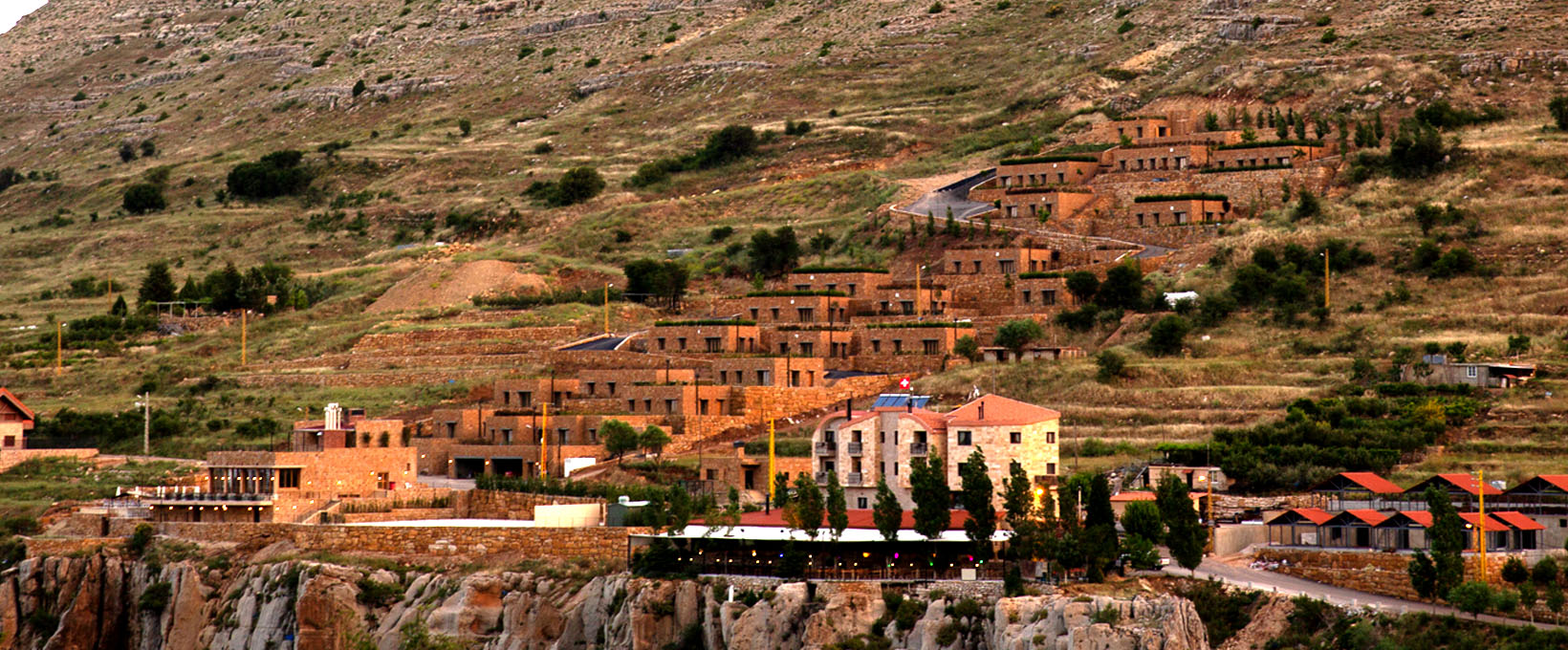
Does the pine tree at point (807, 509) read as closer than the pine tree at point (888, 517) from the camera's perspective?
No

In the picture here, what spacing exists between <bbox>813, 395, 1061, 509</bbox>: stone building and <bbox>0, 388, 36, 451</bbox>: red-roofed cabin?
1265 inches

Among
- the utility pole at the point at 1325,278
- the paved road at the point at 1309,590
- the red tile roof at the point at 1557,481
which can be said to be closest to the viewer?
the paved road at the point at 1309,590

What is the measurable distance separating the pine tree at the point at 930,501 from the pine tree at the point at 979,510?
21.7 inches

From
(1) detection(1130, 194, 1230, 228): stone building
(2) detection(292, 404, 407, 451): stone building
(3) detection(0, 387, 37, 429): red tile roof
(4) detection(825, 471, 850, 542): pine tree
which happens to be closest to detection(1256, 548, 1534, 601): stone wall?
(4) detection(825, 471, 850, 542): pine tree

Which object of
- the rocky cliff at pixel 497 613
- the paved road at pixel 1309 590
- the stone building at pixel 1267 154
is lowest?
the rocky cliff at pixel 497 613

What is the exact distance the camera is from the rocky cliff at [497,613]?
177 ft

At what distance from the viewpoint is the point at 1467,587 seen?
5275 centimetres

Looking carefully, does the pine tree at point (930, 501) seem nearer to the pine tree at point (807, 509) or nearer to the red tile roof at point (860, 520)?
the red tile roof at point (860, 520)

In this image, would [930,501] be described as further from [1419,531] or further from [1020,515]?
[1419,531]

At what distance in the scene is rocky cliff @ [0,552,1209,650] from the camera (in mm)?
54031

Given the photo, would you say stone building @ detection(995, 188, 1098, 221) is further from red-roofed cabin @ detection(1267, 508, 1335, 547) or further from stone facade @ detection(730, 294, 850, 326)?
red-roofed cabin @ detection(1267, 508, 1335, 547)

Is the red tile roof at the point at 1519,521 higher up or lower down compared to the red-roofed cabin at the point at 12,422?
lower down

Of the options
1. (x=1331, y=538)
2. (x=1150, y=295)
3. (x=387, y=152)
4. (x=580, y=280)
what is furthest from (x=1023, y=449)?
(x=387, y=152)

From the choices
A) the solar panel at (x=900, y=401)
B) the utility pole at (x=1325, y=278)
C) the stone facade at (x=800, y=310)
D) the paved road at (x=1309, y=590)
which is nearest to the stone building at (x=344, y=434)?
the solar panel at (x=900, y=401)
